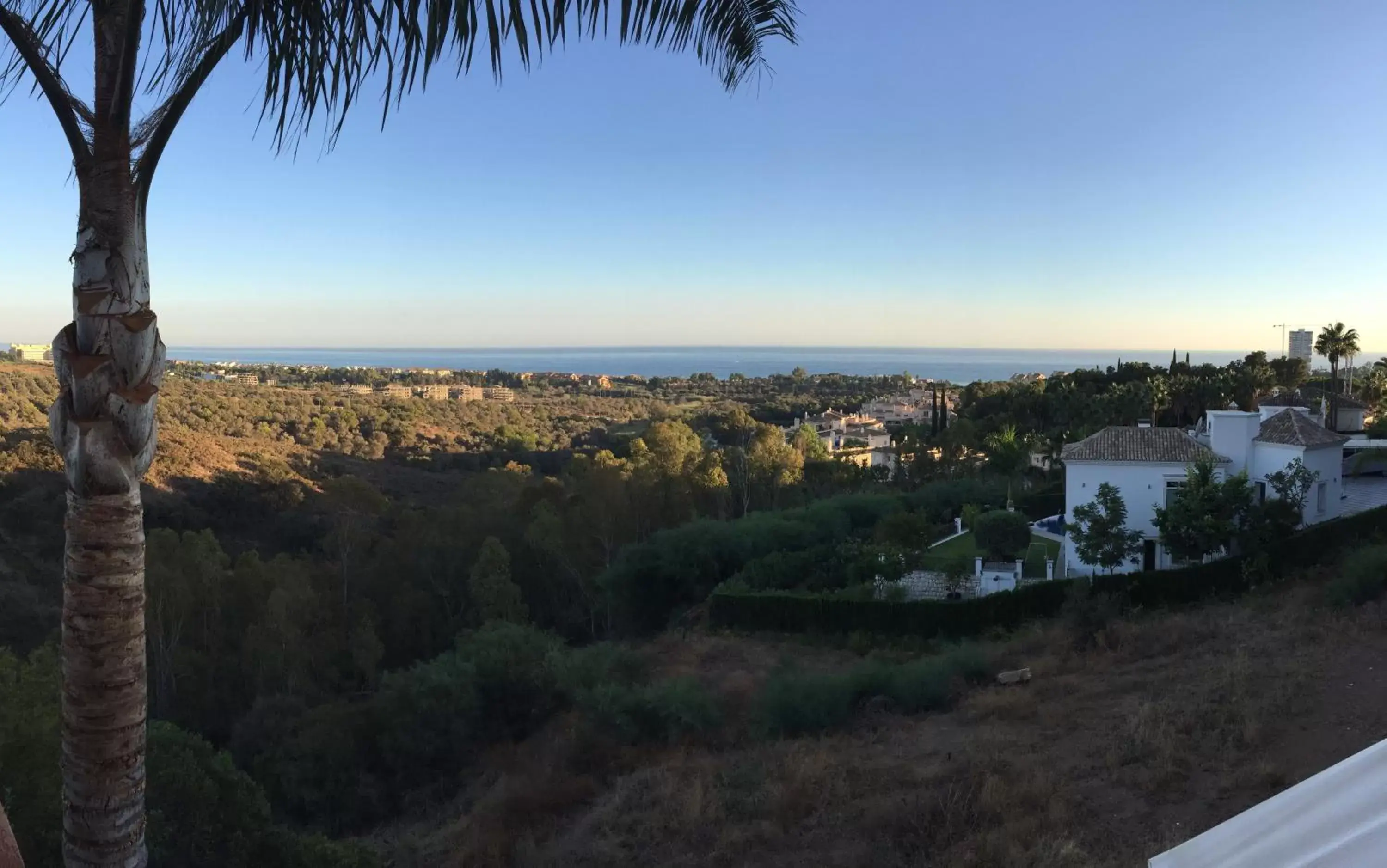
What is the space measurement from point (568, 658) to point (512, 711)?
1.37 metres

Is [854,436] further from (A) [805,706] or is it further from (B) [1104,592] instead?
(A) [805,706]

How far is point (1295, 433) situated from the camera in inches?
727

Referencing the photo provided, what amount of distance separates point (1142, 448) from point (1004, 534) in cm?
352

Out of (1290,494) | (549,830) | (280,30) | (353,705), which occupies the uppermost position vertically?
(280,30)

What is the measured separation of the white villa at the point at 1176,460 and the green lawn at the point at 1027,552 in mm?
909

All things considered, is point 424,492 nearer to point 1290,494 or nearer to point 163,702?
point 163,702

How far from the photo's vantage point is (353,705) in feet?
44.2

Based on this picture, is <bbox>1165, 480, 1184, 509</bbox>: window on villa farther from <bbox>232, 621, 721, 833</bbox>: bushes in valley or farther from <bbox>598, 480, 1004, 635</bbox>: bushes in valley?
<bbox>232, 621, 721, 833</bbox>: bushes in valley

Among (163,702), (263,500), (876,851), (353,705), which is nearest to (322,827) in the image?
(353,705)

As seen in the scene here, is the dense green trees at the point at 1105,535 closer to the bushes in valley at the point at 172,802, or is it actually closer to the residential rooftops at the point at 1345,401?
the bushes in valley at the point at 172,802

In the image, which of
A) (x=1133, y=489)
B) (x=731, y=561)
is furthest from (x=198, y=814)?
(x=1133, y=489)

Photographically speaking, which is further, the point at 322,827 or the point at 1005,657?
the point at 1005,657

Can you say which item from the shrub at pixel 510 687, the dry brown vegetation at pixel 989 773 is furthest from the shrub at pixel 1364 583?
the shrub at pixel 510 687

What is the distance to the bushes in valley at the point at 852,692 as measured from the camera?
11.1 meters
